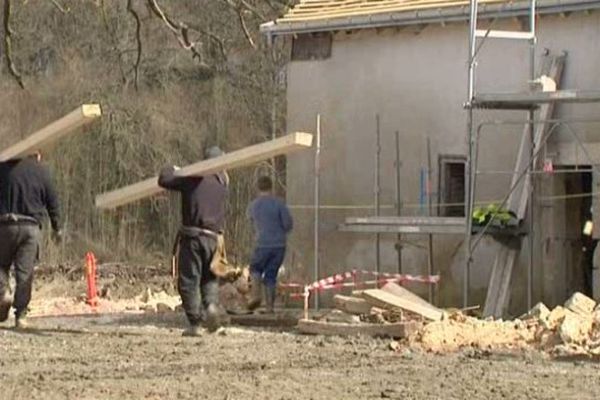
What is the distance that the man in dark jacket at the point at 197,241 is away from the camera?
593 inches

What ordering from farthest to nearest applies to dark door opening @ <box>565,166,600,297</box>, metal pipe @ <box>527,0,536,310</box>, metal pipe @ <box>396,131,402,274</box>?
metal pipe @ <box>396,131,402,274</box>, dark door opening @ <box>565,166,600,297</box>, metal pipe @ <box>527,0,536,310</box>


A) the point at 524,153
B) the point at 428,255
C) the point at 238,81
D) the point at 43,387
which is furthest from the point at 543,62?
the point at 238,81

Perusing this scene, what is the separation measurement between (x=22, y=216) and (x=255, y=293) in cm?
336

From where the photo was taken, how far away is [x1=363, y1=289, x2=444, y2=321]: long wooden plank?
15656mm

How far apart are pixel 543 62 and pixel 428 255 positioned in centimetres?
294

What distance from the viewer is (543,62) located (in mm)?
17859

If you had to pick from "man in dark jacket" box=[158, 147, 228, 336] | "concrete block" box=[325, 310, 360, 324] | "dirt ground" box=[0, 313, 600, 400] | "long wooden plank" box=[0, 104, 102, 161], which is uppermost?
"long wooden plank" box=[0, 104, 102, 161]

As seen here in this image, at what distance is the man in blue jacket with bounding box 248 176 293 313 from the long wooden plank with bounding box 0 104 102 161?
3071mm

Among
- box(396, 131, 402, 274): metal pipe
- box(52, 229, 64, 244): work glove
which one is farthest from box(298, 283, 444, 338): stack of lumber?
box(52, 229, 64, 244): work glove

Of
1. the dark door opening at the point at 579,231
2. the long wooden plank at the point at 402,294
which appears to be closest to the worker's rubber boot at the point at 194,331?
the long wooden plank at the point at 402,294

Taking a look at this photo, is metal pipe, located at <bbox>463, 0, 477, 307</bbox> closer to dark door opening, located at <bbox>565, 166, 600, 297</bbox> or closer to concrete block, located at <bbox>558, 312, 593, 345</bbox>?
dark door opening, located at <bbox>565, 166, 600, 297</bbox>

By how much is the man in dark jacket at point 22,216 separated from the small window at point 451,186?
547cm

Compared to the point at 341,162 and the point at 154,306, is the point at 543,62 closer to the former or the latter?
the point at 341,162

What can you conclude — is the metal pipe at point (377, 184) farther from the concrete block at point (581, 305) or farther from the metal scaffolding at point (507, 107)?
the concrete block at point (581, 305)
